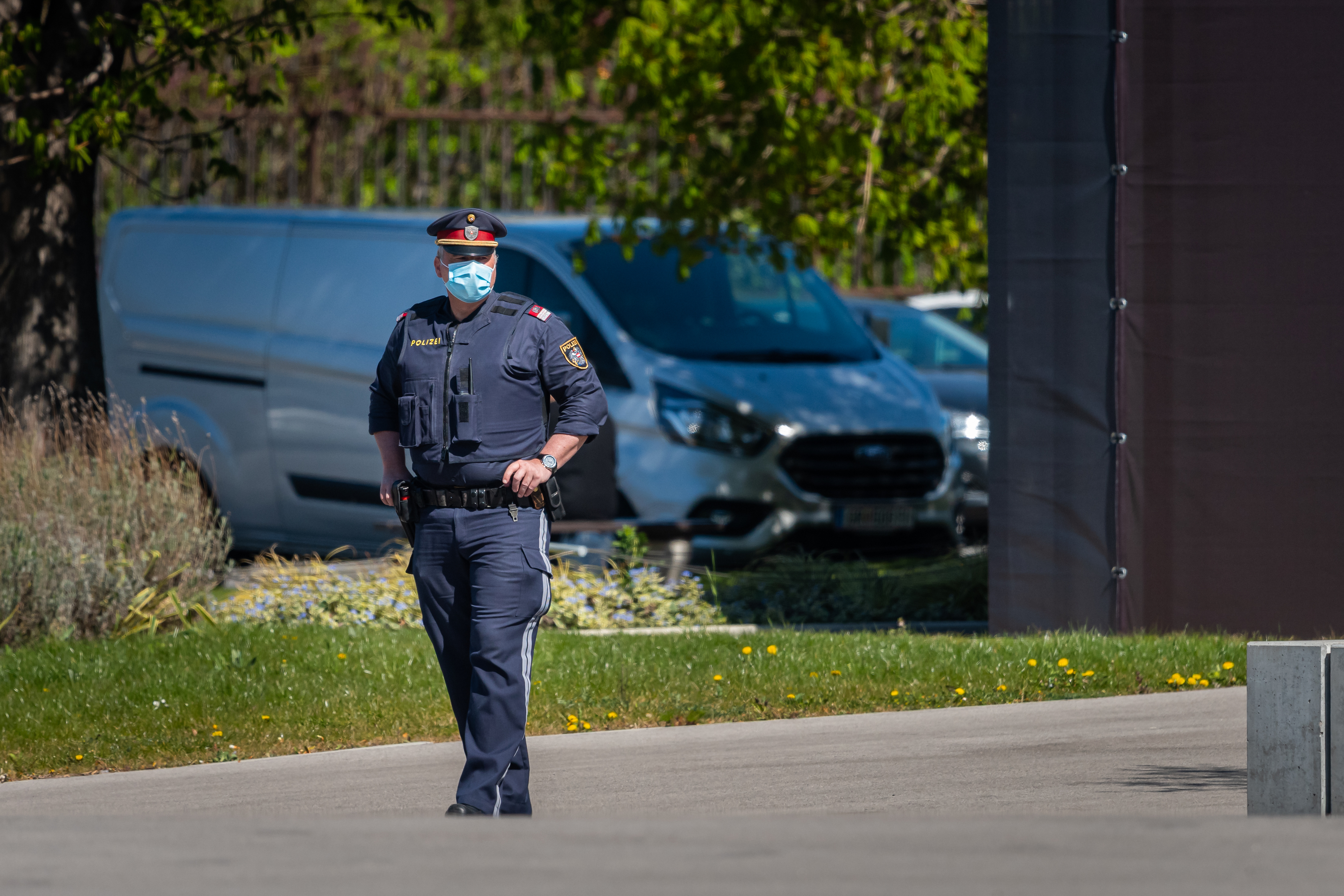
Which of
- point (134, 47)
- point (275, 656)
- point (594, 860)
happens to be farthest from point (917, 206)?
point (594, 860)

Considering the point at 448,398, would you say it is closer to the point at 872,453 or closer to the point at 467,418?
the point at 467,418

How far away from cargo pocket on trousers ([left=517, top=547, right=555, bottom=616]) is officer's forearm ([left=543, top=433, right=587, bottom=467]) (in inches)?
10.8

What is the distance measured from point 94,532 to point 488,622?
4159 millimetres

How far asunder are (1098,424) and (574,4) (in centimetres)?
431

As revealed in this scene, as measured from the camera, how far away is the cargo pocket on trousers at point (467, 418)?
565 cm

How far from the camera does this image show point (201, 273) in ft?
42.3

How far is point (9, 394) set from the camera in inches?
421

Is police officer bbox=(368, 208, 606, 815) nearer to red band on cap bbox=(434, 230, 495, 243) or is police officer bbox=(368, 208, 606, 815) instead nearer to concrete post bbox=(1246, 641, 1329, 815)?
red band on cap bbox=(434, 230, 495, 243)

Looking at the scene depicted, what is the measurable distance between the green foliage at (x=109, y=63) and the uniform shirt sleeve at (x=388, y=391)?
420 cm

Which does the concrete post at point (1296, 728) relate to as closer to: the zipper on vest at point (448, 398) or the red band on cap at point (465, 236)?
the zipper on vest at point (448, 398)

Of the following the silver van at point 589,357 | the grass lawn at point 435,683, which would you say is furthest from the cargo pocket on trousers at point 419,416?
the silver van at point 589,357

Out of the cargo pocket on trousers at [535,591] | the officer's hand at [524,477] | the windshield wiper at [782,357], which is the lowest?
the cargo pocket on trousers at [535,591]

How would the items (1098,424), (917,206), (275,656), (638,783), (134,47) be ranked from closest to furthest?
(638,783), (275,656), (1098,424), (134,47), (917,206)

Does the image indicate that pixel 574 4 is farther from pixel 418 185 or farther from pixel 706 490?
pixel 418 185
